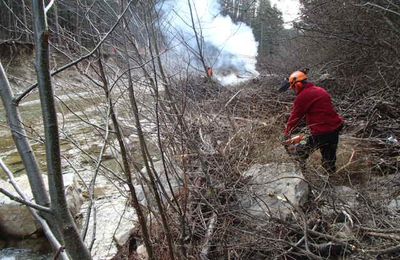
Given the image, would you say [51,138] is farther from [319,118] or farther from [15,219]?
[15,219]

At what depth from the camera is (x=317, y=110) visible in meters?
5.55

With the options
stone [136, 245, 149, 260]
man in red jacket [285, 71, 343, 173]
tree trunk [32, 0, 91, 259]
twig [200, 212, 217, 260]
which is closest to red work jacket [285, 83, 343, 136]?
man in red jacket [285, 71, 343, 173]

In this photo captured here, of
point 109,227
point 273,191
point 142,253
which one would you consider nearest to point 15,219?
point 109,227

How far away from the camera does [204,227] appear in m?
4.08

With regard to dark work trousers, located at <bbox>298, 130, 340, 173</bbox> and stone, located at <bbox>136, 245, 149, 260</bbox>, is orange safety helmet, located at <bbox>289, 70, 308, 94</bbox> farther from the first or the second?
stone, located at <bbox>136, 245, 149, 260</bbox>

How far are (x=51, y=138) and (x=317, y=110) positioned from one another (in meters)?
4.91

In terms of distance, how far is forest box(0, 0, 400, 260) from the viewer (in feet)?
4.53

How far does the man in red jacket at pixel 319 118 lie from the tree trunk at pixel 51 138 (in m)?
4.66

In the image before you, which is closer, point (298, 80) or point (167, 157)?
point (167, 157)

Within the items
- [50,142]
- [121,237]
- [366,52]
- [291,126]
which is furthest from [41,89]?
[366,52]

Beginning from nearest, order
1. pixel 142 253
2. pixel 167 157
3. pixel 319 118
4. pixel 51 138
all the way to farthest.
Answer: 1. pixel 51 138
2. pixel 167 157
3. pixel 142 253
4. pixel 319 118

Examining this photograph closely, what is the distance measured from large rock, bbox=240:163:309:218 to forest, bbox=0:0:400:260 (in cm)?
2

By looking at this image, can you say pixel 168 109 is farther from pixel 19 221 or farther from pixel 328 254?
pixel 19 221

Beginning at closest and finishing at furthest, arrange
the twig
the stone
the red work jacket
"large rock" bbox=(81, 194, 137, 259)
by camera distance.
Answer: the twig < the stone < "large rock" bbox=(81, 194, 137, 259) < the red work jacket
